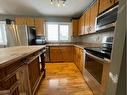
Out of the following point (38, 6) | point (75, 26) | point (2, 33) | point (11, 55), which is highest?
point (38, 6)

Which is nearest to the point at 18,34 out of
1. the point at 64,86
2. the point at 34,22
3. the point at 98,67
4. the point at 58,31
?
the point at 34,22

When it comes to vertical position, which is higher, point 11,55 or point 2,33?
point 2,33

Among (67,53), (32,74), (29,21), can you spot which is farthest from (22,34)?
(32,74)

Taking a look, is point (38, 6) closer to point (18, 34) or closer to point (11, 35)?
point (18, 34)

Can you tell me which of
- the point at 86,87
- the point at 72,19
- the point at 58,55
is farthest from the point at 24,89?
the point at 72,19

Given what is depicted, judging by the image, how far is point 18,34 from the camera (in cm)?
368

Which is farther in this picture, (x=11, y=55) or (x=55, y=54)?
(x=55, y=54)

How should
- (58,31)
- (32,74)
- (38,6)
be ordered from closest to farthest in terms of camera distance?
1. (32,74)
2. (38,6)
3. (58,31)

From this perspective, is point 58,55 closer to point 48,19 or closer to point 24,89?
point 48,19

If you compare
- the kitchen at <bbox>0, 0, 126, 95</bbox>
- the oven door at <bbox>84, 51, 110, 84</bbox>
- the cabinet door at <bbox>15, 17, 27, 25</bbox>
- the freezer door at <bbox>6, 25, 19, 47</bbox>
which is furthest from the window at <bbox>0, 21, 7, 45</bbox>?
the oven door at <bbox>84, 51, 110, 84</bbox>

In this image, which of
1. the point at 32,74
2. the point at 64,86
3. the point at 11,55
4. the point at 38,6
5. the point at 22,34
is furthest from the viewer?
the point at 22,34

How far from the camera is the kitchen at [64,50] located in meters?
0.66

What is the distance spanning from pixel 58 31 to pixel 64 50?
3.91ft

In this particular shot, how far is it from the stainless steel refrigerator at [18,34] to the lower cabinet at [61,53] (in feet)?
3.70
